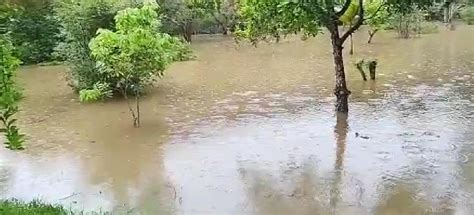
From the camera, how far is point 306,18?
12.0m

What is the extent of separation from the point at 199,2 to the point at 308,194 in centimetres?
1987

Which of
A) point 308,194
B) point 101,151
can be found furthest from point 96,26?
point 308,194

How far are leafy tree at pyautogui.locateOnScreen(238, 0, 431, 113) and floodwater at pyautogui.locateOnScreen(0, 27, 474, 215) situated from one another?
56.6 inches

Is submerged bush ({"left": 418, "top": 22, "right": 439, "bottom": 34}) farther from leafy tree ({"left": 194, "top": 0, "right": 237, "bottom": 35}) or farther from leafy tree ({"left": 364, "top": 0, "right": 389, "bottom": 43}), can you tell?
leafy tree ({"left": 364, "top": 0, "right": 389, "bottom": 43})

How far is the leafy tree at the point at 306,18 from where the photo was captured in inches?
460

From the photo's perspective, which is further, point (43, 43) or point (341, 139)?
point (43, 43)

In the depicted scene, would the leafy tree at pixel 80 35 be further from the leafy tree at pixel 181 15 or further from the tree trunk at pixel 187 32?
the tree trunk at pixel 187 32

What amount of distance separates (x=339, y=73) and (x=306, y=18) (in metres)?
1.54

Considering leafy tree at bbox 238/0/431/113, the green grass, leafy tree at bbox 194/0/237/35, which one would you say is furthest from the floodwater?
leafy tree at bbox 194/0/237/35

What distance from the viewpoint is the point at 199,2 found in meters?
26.9

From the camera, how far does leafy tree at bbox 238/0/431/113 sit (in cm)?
1168

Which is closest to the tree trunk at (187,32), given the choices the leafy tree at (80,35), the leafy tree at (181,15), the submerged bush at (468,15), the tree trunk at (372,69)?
the leafy tree at (181,15)

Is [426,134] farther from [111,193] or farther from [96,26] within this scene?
[96,26]

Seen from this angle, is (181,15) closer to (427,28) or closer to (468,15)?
(427,28)
